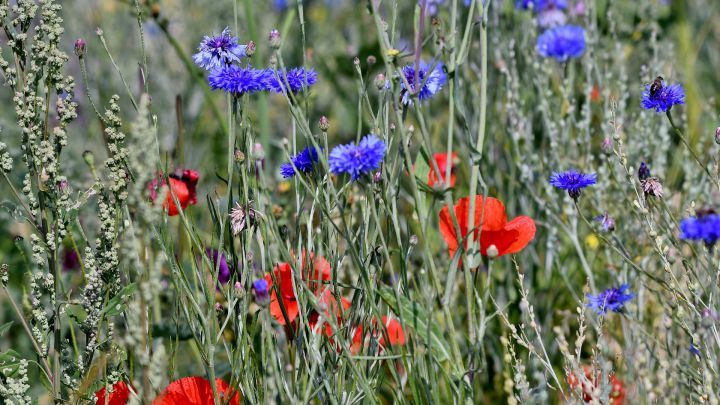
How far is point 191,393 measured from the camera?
990 millimetres

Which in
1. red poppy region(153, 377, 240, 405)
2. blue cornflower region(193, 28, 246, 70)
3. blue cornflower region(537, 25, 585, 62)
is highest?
blue cornflower region(537, 25, 585, 62)

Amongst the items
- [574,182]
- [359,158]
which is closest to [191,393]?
[359,158]

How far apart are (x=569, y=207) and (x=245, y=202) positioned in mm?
735

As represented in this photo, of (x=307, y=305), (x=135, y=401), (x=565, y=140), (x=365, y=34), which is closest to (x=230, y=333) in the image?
(x=307, y=305)

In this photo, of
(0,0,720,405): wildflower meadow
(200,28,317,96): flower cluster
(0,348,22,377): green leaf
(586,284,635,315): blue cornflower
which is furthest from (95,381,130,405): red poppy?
(586,284,635,315): blue cornflower

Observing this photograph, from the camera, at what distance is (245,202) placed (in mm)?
929

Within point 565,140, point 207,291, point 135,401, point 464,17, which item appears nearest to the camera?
point 135,401

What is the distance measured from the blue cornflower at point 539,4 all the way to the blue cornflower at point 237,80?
101 centimetres

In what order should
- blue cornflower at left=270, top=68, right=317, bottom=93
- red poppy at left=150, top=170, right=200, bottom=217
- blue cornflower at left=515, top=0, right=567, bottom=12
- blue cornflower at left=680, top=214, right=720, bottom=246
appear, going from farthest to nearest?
blue cornflower at left=515, top=0, right=567, bottom=12, red poppy at left=150, top=170, right=200, bottom=217, blue cornflower at left=270, top=68, right=317, bottom=93, blue cornflower at left=680, top=214, right=720, bottom=246

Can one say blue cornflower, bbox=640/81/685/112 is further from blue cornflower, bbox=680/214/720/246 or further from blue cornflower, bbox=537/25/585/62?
blue cornflower, bbox=537/25/585/62

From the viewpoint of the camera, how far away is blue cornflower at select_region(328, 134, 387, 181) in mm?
821

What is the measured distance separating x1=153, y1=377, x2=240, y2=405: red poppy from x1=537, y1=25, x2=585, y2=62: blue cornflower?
3.39ft

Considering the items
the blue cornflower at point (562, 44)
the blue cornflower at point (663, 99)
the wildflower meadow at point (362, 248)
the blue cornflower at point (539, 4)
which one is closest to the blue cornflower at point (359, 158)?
the wildflower meadow at point (362, 248)

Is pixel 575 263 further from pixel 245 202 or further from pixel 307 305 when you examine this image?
pixel 245 202
